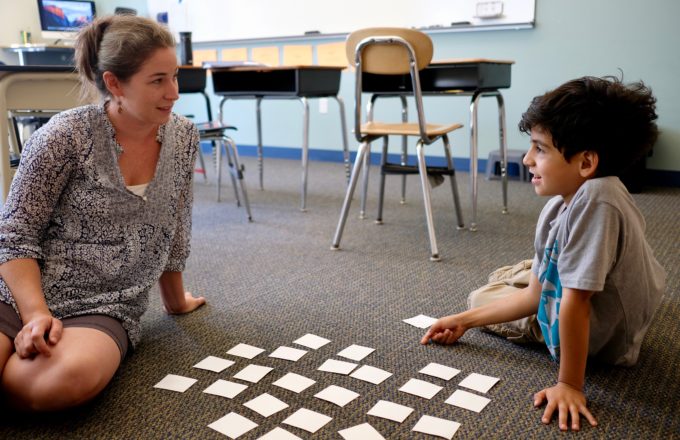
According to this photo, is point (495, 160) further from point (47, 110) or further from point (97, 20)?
point (97, 20)

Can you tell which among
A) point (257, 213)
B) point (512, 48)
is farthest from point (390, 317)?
point (512, 48)

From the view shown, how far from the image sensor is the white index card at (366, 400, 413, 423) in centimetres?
126

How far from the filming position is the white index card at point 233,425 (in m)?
1.22

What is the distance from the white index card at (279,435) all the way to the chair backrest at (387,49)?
161 cm

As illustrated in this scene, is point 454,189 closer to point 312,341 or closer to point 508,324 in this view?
point 508,324

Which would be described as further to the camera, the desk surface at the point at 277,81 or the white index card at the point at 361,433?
the desk surface at the point at 277,81

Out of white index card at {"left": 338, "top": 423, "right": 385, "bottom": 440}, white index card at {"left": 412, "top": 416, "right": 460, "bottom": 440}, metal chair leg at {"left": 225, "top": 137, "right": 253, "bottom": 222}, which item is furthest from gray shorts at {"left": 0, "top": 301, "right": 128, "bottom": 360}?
metal chair leg at {"left": 225, "top": 137, "right": 253, "bottom": 222}

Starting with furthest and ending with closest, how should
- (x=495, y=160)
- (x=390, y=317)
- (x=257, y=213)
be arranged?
(x=495, y=160) < (x=257, y=213) < (x=390, y=317)

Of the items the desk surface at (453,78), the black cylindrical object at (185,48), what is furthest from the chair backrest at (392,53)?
the black cylindrical object at (185,48)

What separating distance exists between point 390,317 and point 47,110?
1.41 m

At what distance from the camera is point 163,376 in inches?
57.9

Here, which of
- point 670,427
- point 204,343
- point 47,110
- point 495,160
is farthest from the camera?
point 495,160

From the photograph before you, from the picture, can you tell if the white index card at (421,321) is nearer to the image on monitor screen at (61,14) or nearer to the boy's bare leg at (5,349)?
the boy's bare leg at (5,349)

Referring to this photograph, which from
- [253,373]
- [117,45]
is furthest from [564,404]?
[117,45]
